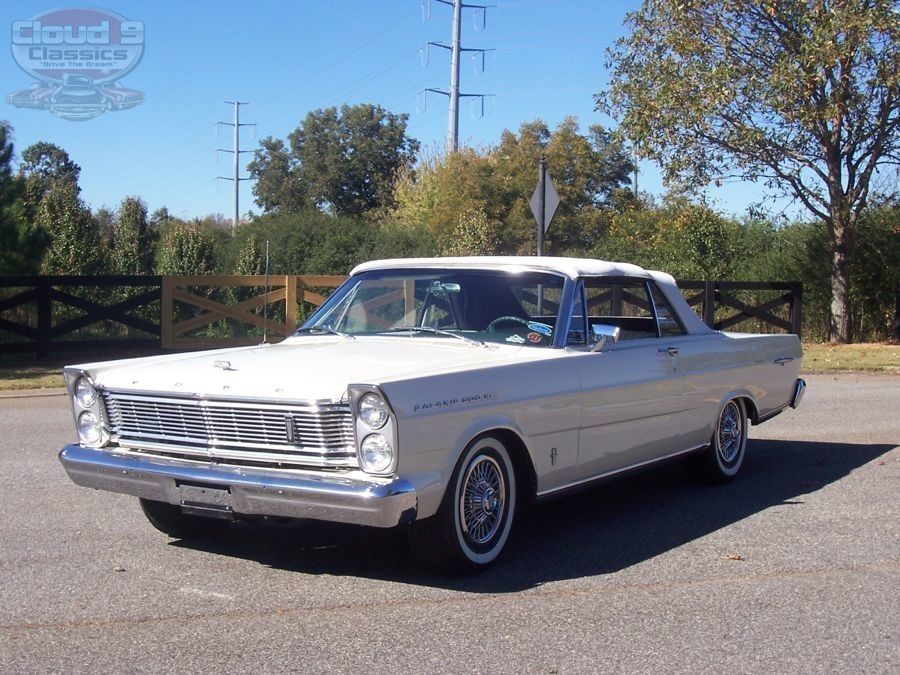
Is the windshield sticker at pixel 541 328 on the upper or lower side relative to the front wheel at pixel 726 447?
upper

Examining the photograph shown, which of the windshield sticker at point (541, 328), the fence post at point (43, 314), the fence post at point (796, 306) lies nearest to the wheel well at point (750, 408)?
the windshield sticker at point (541, 328)

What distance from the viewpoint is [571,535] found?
6.63m

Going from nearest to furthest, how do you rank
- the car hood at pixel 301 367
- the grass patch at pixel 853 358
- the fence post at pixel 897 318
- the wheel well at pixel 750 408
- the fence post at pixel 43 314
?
1. the car hood at pixel 301 367
2. the wheel well at pixel 750 408
3. the fence post at pixel 43 314
4. the grass patch at pixel 853 358
5. the fence post at pixel 897 318

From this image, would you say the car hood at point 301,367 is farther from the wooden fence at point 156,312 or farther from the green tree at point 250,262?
the green tree at point 250,262

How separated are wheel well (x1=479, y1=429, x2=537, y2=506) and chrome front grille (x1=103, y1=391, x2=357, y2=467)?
1.06 meters

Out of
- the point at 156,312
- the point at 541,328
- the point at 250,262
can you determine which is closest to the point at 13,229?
the point at 156,312

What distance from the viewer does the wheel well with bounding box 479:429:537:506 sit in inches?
233

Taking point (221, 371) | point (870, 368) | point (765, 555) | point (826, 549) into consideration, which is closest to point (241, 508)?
point (221, 371)

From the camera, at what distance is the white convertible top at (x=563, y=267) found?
6949 mm

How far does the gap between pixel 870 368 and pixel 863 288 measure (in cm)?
724

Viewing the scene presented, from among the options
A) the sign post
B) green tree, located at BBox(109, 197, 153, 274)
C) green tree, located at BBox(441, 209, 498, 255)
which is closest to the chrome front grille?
the sign post

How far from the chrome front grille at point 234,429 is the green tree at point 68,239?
2382cm

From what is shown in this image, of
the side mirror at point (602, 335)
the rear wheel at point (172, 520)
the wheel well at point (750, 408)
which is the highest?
the side mirror at point (602, 335)

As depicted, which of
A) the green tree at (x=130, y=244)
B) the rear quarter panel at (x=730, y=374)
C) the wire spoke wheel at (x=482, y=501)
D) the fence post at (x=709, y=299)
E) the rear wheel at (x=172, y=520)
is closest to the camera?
the wire spoke wheel at (x=482, y=501)
